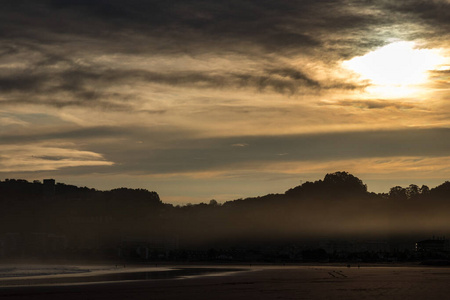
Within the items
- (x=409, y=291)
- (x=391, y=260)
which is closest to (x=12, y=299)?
(x=409, y=291)

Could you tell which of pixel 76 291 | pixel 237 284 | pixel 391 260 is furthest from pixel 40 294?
pixel 391 260

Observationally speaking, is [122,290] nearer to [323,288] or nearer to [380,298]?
[323,288]

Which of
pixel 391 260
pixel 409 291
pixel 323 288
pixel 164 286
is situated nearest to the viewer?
pixel 409 291

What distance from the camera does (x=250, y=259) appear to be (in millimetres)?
178750

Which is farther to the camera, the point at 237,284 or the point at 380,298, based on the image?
the point at 237,284

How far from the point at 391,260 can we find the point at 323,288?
106226 mm

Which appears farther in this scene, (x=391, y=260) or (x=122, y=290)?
(x=391, y=260)

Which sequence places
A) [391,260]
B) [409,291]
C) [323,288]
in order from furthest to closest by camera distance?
[391,260] < [323,288] < [409,291]

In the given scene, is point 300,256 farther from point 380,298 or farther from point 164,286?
point 380,298

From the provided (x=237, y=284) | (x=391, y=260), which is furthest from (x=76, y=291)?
(x=391, y=260)

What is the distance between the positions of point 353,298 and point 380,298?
6.84 feet

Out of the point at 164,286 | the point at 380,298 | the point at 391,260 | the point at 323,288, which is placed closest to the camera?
the point at 380,298

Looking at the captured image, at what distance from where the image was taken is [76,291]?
2350 inches

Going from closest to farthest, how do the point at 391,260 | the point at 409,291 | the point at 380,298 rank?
the point at 380,298
the point at 409,291
the point at 391,260
